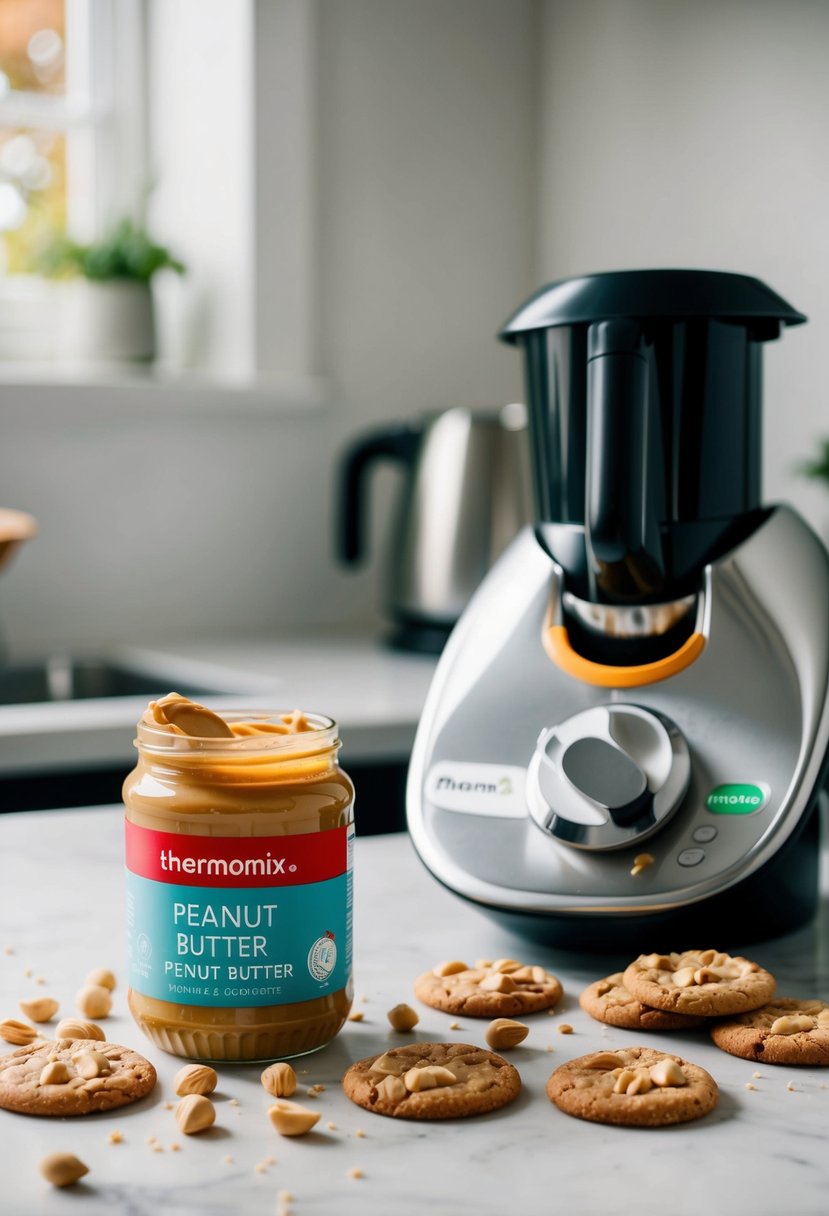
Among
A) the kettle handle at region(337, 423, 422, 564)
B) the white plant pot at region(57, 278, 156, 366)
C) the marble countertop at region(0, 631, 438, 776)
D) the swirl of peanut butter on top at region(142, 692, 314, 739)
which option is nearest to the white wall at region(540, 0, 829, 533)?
the kettle handle at region(337, 423, 422, 564)

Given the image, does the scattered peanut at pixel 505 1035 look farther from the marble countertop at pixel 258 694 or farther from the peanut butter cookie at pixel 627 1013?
the marble countertop at pixel 258 694

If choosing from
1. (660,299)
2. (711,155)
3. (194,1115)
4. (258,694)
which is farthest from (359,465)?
(194,1115)

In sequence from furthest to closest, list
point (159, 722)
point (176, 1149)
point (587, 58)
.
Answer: point (587, 58)
point (159, 722)
point (176, 1149)

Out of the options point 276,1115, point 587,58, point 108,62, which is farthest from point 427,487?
point 276,1115

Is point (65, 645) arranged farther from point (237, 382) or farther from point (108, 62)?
point (108, 62)

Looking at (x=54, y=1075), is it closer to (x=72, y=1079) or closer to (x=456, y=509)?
(x=72, y=1079)

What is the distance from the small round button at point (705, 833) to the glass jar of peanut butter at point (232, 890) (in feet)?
0.70

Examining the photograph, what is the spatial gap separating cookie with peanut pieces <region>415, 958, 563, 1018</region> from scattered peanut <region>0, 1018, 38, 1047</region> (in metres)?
0.19

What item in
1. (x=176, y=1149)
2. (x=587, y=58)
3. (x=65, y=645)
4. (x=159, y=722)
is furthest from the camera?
(x=587, y=58)

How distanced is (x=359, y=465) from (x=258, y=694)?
0.47 meters

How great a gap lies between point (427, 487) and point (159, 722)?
4.30ft

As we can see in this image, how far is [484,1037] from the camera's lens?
656mm

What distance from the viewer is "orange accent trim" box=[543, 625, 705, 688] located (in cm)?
80

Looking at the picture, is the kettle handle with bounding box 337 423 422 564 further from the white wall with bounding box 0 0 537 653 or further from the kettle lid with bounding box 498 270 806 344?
the kettle lid with bounding box 498 270 806 344
